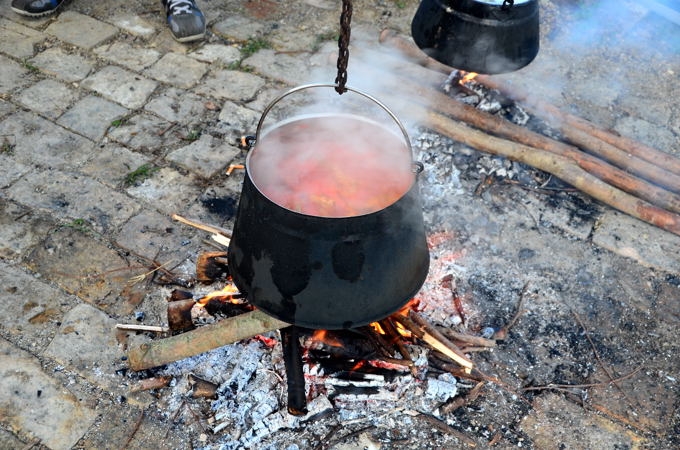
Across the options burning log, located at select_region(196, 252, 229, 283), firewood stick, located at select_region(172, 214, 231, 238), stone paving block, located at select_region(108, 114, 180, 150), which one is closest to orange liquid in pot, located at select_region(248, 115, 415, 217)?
burning log, located at select_region(196, 252, 229, 283)

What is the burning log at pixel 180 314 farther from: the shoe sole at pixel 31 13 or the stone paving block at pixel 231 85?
the shoe sole at pixel 31 13

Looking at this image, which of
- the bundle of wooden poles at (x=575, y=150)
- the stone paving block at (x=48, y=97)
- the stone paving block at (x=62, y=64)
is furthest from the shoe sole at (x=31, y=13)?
the bundle of wooden poles at (x=575, y=150)

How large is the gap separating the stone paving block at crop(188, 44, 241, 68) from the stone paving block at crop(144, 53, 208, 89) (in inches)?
3.7

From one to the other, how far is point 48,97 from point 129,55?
907mm

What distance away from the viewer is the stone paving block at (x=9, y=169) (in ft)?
14.2

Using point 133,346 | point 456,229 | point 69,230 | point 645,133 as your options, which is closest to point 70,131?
point 69,230

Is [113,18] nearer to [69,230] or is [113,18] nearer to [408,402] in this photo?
[69,230]

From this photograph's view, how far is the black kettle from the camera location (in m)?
3.13

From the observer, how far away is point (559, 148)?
4680mm

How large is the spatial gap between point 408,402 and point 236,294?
3.90 feet

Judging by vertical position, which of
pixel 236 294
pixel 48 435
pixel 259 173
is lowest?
pixel 48 435

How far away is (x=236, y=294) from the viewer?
345cm

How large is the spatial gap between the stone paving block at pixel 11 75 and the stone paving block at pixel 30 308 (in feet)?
6.95

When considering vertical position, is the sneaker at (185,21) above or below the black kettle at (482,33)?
below
